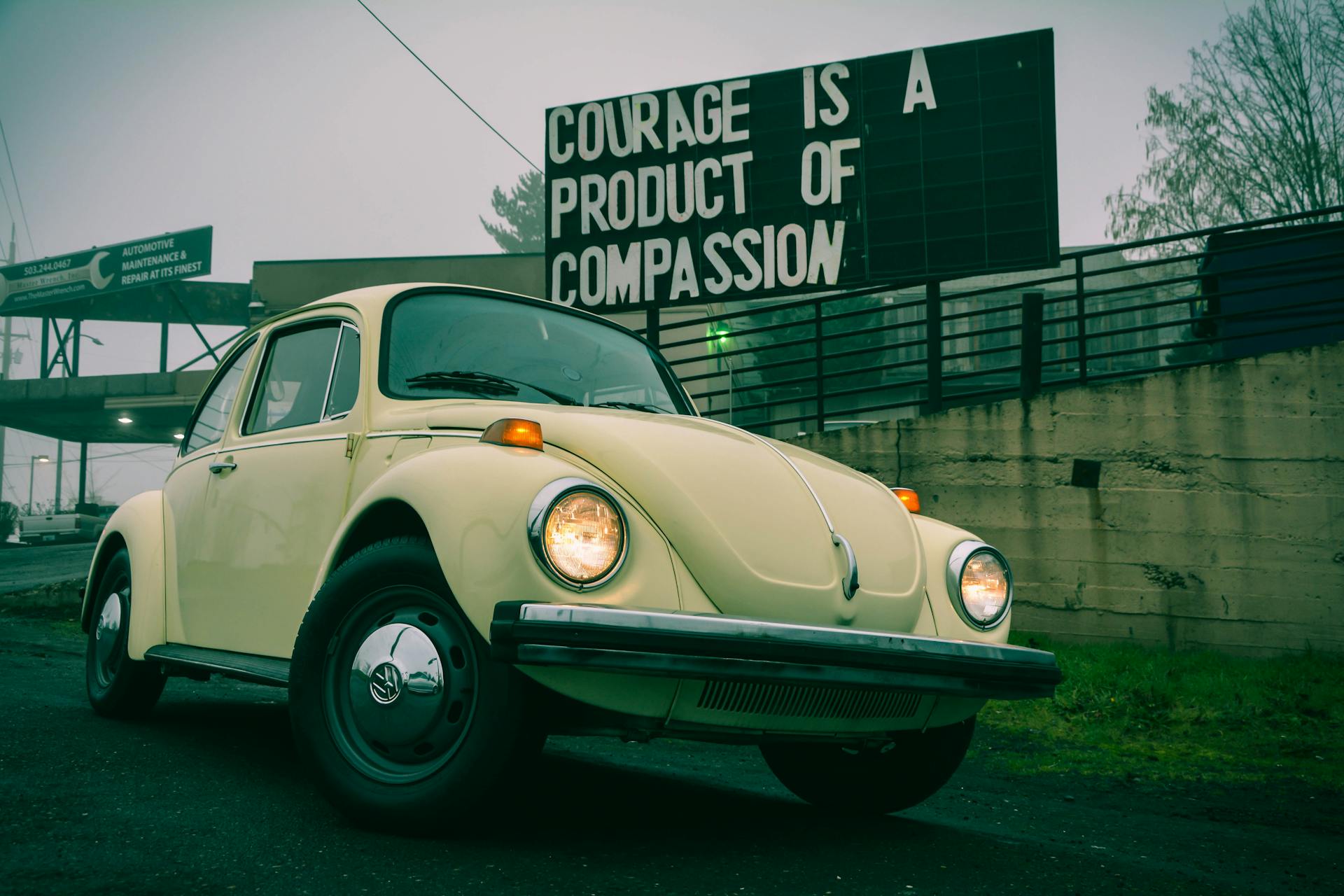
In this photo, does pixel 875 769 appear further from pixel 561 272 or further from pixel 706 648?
pixel 561 272

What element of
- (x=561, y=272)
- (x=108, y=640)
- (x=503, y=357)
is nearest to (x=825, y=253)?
A: (x=561, y=272)

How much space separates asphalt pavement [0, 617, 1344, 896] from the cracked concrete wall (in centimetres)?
335

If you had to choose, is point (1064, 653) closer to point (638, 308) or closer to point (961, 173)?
point (961, 173)

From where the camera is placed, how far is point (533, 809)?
3.36m

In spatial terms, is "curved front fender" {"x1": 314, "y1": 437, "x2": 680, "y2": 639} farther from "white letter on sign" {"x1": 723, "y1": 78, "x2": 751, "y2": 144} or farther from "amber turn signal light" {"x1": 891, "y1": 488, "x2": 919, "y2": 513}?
"white letter on sign" {"x1": 723, "y1": 78, "x2": 751, "y2": 144}

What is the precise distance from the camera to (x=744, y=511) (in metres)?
3.00

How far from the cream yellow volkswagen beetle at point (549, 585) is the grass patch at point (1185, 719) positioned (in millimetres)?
2451

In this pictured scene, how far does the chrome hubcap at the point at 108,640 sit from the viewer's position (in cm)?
487

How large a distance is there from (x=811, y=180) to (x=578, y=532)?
28.4ft


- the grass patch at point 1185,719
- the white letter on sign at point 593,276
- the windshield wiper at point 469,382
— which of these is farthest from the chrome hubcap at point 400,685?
the white letter on sign at point 593,276

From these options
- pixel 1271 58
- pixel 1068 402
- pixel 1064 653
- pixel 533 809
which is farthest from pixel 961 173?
pixel 1271 58

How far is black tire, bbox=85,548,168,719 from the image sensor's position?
4754 millimetres

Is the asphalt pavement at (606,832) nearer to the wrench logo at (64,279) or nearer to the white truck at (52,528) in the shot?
the white truck at (52,528)

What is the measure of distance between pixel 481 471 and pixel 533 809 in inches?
45.9
